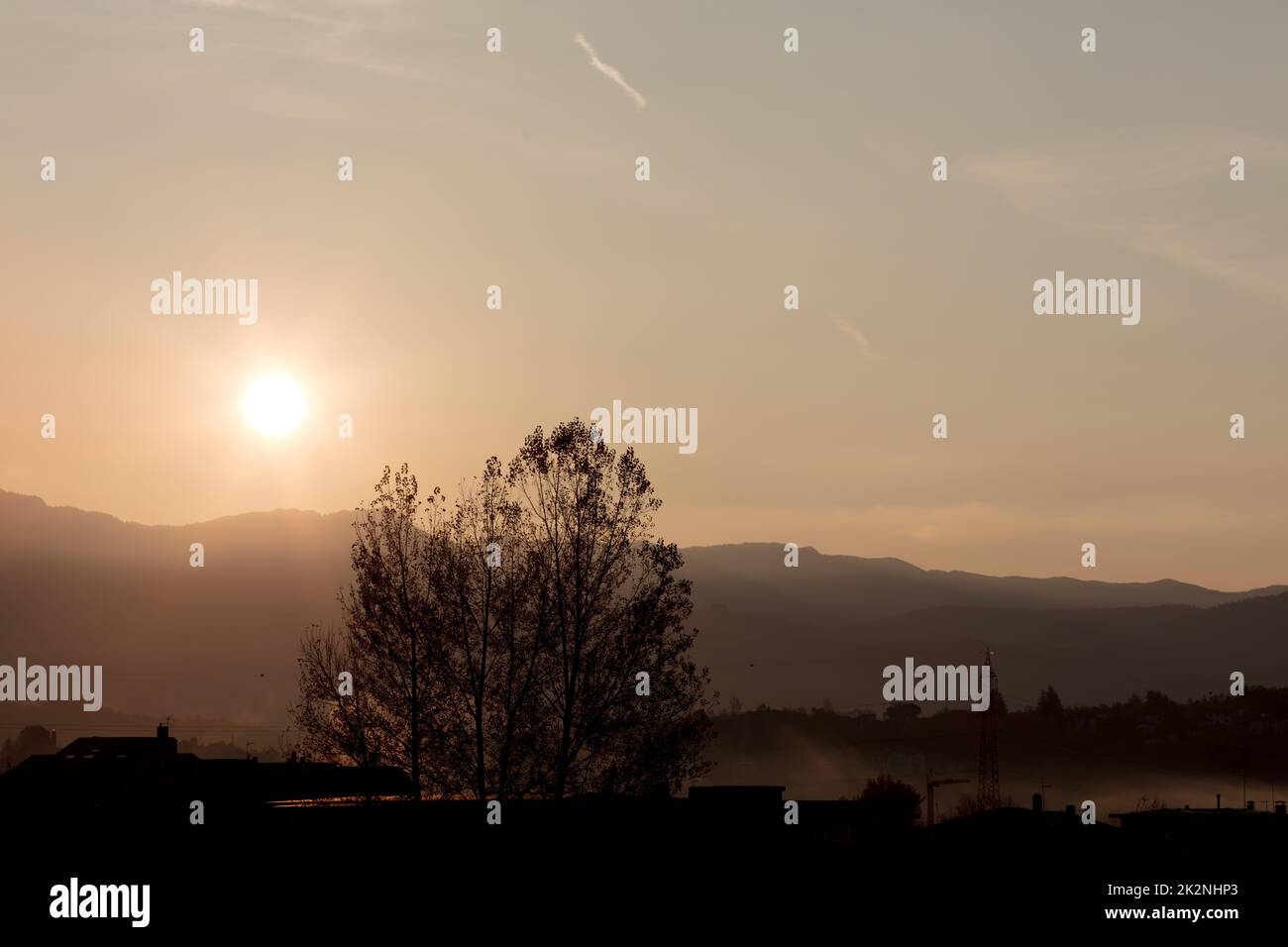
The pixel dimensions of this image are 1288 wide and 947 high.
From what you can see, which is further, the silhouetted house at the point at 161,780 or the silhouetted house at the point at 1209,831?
the silhouetted house at the point at 161,780

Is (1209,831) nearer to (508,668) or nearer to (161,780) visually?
(508,668)

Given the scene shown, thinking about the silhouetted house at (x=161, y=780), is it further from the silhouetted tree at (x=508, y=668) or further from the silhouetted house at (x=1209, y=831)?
the silhouetted house at (x=1209, y=831)

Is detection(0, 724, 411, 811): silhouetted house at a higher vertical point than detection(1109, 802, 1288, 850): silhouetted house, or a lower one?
higher

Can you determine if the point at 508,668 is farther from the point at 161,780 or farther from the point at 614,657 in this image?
the point at 161,780

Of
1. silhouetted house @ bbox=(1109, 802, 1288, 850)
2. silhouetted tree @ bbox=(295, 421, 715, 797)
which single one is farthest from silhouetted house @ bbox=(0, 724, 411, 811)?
silhouetted house @ bbox=(1109, 802, 1288, 850)

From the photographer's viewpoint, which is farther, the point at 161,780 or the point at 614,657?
the point at 161,780

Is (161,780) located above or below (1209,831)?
above

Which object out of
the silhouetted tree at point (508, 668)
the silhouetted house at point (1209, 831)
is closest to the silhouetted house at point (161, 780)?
the silhouetted tree at point (508, 668)

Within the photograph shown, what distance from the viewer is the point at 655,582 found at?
57.2 m

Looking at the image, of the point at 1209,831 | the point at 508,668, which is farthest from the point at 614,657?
the point at 1209,831

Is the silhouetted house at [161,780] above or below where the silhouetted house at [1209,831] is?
above

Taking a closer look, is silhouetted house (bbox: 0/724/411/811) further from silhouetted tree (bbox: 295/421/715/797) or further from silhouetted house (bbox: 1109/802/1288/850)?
silhouetted house (bbox: 1109/802/1288/850)
